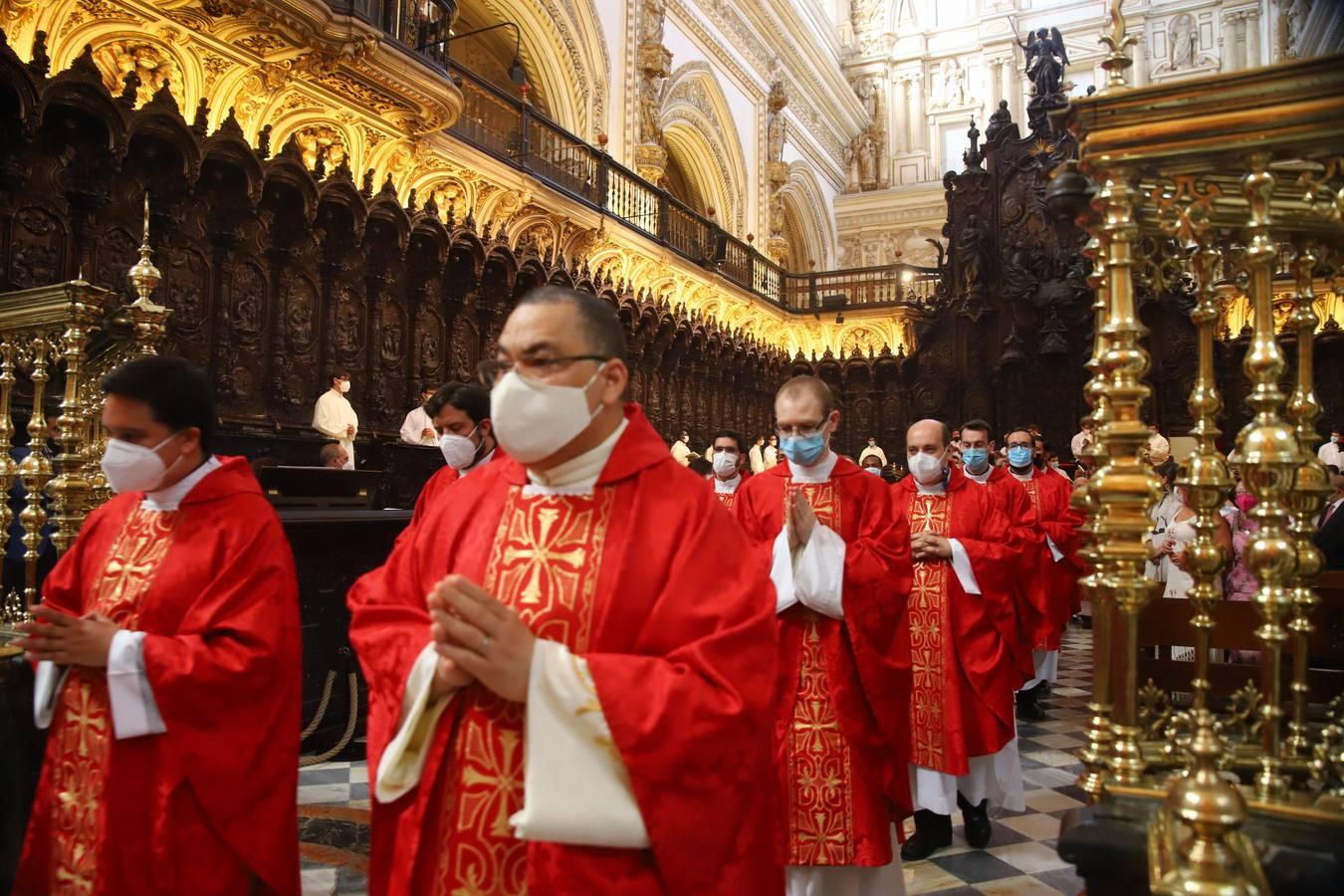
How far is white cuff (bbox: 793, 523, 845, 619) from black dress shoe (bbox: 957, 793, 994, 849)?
179 cm

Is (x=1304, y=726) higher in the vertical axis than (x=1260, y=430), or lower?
lower

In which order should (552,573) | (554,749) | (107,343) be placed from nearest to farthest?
(554,749) < (552,573) < (107,343)

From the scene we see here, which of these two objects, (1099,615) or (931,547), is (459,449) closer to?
(931,547)

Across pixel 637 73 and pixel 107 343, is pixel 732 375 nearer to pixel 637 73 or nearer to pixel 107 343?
pixel 637 73

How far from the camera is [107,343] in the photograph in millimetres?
4062

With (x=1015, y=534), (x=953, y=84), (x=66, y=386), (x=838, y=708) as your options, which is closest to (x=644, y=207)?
(x=1015, y=534)

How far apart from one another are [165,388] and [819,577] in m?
2.13

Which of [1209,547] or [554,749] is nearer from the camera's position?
[554,749]

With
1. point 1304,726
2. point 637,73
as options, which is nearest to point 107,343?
point 1304,726

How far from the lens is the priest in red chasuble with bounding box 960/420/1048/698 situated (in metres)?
4.74

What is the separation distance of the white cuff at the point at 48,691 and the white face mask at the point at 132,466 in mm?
535

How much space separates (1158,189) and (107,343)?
410 cm

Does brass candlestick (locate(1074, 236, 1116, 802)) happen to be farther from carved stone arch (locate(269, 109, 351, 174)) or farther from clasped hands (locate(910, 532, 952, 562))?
carved stone arch (locate(269, 109, 351, 174))

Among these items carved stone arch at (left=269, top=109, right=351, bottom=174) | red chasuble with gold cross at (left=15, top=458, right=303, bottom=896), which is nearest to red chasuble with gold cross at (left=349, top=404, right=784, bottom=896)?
red chasuble with gold cross at (left=15, top=458, right=303, bottom=896)
